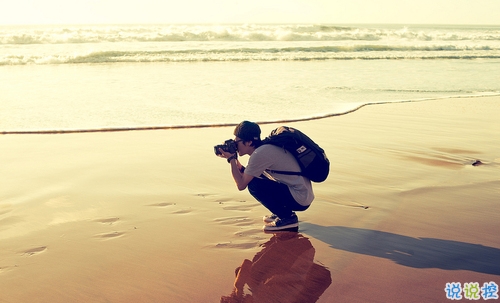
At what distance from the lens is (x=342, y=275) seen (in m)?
3.45

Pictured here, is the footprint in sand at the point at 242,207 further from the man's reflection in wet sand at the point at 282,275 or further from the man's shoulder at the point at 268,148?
the man's shoulder at the point at 268,148

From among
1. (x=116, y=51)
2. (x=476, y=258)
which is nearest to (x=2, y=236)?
(x=476, y=258)

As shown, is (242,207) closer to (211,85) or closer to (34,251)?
(34,251)

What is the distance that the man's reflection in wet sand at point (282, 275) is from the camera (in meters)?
3.18

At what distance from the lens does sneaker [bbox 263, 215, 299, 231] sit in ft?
13.6

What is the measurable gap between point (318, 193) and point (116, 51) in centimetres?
2217

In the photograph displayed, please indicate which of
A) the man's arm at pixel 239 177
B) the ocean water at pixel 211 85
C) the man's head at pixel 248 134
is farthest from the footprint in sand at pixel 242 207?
the ocean water at pixel 211 85

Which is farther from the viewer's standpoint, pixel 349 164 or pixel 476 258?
pixel 349 164

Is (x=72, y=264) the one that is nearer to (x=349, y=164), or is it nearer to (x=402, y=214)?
(x=402, y=214)

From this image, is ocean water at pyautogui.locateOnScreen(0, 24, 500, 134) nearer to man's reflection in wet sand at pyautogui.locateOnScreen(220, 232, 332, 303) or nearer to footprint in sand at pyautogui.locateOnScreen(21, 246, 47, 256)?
footprint in sand at pyautogui.locateOnScreen(21, 246, 47, 256)

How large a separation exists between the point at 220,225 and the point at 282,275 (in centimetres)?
98

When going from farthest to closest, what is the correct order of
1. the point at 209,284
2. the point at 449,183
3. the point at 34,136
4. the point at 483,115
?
the point at 483,115
the point at 34,136
the point at 449,183
the point at 209,284

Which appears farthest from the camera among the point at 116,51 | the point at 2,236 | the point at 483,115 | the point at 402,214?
the point at 116,51

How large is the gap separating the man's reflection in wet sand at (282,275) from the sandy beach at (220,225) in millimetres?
14
